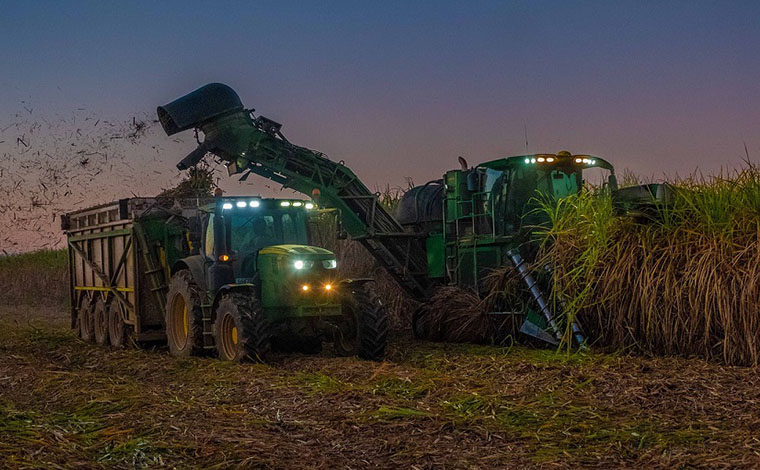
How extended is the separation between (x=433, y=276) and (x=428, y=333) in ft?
5.65

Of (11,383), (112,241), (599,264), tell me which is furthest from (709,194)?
(112,241)

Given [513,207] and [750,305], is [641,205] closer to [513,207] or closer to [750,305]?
[750,305]

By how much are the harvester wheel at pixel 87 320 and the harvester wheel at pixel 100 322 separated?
26 centimetres

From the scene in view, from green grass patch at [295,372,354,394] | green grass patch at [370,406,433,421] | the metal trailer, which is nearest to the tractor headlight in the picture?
green grass patch at [295,372,354,394]

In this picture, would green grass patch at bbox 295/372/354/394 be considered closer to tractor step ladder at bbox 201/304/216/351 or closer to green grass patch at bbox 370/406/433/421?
green grass patch at bbox 370/406/433/421

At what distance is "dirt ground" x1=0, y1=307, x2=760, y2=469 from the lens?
6.30m

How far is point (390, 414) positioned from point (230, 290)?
4.35 meters

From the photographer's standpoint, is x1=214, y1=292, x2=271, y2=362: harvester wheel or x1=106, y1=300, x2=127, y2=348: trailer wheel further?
x1=106, y1=300, x2=127, y2=348: trailer wheel

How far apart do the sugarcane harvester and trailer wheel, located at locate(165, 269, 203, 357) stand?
2292 millimetres

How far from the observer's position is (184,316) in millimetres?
13125

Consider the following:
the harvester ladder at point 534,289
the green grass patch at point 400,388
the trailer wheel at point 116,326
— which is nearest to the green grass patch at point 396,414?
the green grass patch at point 400,388

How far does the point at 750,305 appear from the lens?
981cm

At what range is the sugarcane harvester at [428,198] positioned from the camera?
14.2 m

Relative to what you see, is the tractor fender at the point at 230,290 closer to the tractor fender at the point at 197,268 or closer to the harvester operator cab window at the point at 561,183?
the tractor fender at the point at 197,268
